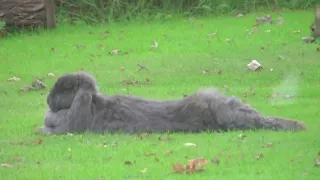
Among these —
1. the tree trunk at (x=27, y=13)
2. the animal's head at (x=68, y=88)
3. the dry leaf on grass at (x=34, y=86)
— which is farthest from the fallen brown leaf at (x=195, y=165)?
the tree trunk at (x=27, y=13)

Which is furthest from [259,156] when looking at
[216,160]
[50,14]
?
[50,14]

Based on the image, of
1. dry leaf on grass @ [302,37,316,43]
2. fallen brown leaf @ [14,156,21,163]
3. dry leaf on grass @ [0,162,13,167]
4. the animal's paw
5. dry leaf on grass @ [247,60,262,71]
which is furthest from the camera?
dry leaf on grass @ [302,37,316,43]

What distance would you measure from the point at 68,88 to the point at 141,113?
3.11 feet

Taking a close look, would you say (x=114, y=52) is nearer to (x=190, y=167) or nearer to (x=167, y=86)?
(x=167, y=86)

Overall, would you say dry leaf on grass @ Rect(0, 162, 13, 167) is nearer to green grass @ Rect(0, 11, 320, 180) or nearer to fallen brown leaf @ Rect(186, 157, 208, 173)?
green grass @ Rect(0, 11, 320, 180)

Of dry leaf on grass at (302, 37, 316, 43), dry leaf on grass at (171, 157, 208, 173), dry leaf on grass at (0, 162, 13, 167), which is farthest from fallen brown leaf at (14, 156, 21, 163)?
dry leaf on grass at (302, 37, 316, 43)

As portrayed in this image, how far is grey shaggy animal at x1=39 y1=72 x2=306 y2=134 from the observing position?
9008 mm

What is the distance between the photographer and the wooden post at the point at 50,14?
57.7 feet

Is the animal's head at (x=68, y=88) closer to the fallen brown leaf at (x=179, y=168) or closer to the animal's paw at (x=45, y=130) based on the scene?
the animal's paw at (x=45, y=130)

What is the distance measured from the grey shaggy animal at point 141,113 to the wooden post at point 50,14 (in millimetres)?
8308

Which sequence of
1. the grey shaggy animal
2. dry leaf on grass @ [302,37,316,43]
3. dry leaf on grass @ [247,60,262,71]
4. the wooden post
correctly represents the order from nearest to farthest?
the grey shaggy animal < dry leaf on grass @ [247,60,262,71] < dry leaf on grass @ [302,37,316,43] < the wooden post

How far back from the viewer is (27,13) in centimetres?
1755

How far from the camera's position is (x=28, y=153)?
834cm

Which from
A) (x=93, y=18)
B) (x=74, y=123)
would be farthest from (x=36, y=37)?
(x=74, y=123)
